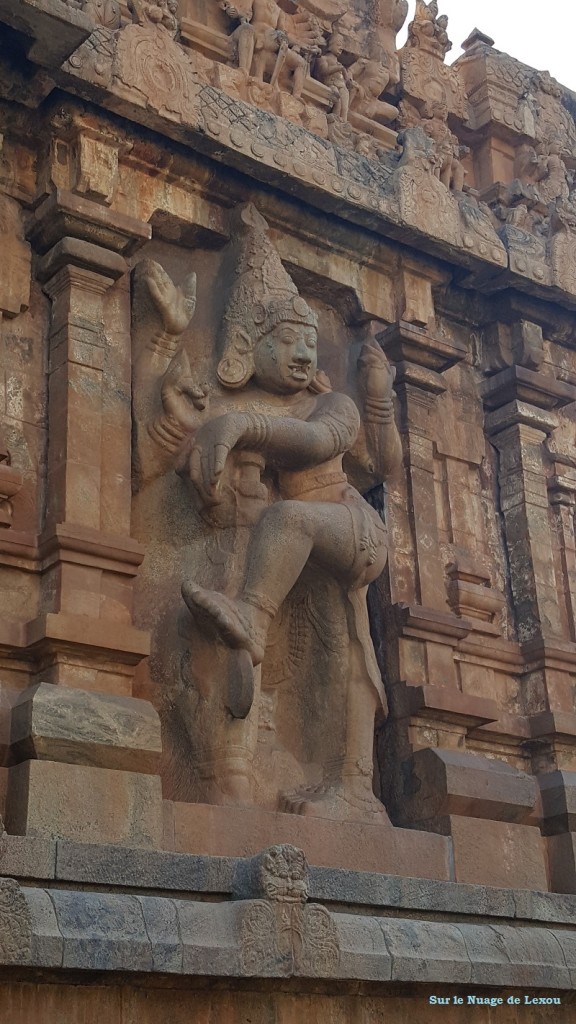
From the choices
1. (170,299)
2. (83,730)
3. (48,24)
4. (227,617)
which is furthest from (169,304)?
(83,730)

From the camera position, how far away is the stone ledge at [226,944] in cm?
609

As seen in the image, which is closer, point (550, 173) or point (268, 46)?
point (268, 46)

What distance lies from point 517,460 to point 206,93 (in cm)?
373

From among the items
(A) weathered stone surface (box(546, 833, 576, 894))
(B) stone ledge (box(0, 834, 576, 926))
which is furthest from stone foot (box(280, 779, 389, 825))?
(A) weathered stone surface (box(546, 833, 576, 894))

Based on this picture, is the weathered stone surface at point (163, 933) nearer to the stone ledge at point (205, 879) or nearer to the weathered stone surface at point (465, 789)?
the stone ledge at point (205, 879)

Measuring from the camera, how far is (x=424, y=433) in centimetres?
1056

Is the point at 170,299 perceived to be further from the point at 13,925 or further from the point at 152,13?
the point at 13,925

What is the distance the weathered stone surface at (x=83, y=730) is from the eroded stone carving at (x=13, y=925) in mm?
1284

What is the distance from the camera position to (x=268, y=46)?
10.6 metres

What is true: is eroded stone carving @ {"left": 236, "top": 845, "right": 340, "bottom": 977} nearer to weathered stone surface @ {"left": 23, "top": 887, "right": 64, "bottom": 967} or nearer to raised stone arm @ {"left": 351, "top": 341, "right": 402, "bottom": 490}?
weathered stone surface @ {"left": 23, "top": 887, "right": 64, "bottom": 967}

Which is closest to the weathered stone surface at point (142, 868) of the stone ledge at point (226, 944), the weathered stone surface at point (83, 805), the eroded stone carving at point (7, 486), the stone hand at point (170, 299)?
the stone ledge at point (226, 944)

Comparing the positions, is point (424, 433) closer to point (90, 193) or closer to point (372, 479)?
point (372, 479)

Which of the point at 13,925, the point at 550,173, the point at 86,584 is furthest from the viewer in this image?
the point at 550,173

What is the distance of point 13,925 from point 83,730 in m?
1.53
